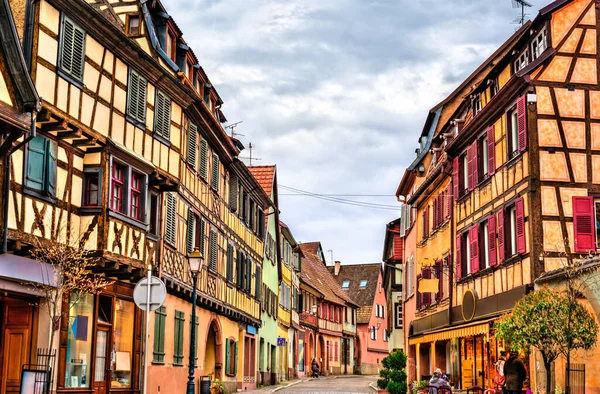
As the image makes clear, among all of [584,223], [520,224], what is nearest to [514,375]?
[520,224]

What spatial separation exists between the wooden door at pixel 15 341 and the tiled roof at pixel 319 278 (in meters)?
43.9

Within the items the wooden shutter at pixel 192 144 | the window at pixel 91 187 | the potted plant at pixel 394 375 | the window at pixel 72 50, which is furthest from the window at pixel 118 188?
the potted plant at pixel 394 375

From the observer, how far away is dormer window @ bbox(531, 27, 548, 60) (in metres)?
22.5

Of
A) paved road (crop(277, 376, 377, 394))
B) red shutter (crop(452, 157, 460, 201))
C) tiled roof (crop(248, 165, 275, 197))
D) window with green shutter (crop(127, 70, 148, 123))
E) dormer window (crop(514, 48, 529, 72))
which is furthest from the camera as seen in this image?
tiled roof (crop(248, 165, 275, 197))

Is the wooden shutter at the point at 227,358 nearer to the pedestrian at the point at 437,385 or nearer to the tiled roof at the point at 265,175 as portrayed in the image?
the tiled roof at the point at 265,175

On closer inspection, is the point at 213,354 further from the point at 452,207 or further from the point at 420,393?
the point at 452,207

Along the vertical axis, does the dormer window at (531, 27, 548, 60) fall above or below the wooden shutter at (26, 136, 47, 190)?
above

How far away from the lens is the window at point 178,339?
25.7m

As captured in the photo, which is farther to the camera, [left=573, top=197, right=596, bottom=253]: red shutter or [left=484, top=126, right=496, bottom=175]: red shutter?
[left=484, top=126, right=496, bottom=175]: red shutter

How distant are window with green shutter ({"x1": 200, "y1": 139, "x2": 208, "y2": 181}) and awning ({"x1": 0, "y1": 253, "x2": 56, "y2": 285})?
11.1m

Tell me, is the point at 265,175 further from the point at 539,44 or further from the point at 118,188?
the point at 118,188

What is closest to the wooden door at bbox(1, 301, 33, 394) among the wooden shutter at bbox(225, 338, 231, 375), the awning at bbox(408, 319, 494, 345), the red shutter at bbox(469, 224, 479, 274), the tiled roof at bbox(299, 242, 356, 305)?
the awning at bbox(408, 319, 494, 345)

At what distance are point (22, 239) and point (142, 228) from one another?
4.75 meters

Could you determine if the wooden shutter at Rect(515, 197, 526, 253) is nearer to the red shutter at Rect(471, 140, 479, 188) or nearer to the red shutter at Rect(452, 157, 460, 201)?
the red shutter at Rect(471, 140, 479, 188)
